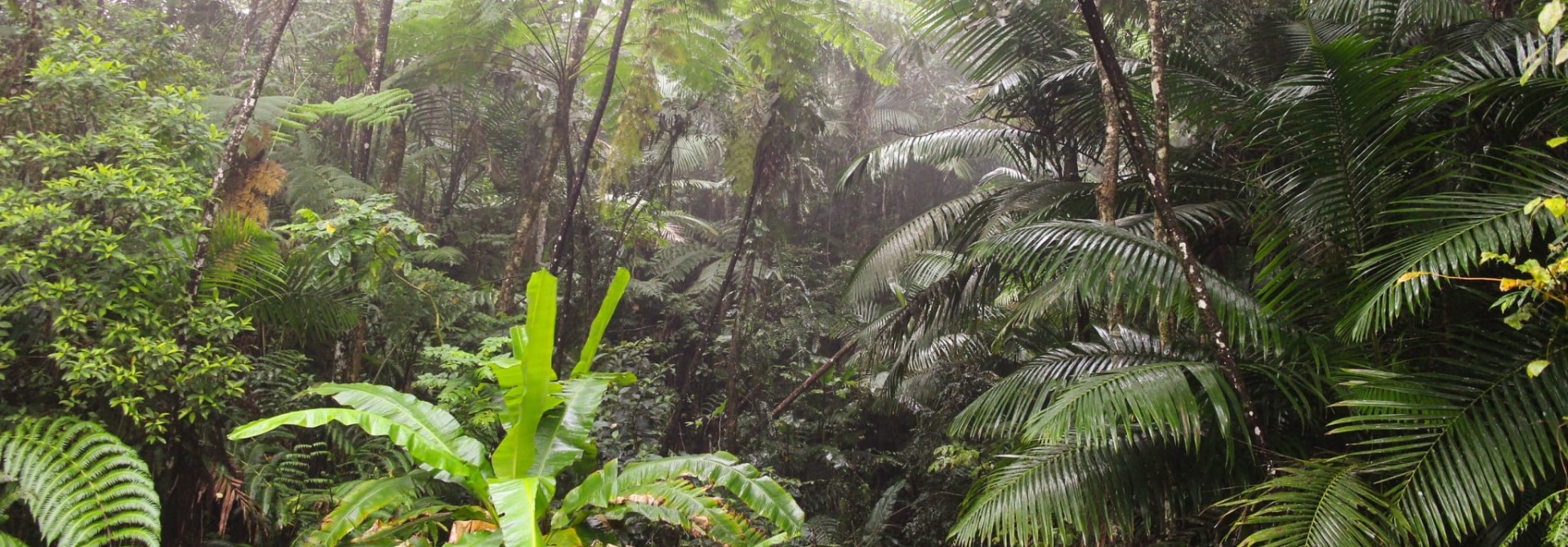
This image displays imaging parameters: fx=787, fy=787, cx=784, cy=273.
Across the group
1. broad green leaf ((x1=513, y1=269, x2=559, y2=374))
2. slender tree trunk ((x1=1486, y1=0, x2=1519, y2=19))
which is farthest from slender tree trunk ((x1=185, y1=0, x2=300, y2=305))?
slender tree trunk ((x1=1486, y1=0, x2=1519, y2=19))

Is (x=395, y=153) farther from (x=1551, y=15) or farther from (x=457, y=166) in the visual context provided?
(x=1551, y=15)

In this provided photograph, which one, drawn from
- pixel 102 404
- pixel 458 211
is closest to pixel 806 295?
pixel 458 211

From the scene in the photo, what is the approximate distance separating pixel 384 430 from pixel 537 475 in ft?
2.03

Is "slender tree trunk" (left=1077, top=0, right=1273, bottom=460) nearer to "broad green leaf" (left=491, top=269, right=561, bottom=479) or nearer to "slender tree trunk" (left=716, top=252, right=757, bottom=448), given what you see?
"broad green leaf" (left=491, top=269, right=561, bottom=479)

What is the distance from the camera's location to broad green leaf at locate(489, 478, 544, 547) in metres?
2.62

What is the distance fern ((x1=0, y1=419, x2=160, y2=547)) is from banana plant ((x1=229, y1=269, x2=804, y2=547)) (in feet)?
2.24

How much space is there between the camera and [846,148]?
1115cm

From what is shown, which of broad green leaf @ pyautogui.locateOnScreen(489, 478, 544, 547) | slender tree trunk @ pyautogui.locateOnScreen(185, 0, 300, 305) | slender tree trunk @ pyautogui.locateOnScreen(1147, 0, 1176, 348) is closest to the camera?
broad green leaf @ pyautogui.locateOnScreen(489, 478, 544, 547)

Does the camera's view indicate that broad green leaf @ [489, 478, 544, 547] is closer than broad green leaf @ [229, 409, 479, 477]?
Yes

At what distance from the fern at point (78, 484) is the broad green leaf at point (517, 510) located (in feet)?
4.48

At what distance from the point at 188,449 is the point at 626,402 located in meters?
2.98

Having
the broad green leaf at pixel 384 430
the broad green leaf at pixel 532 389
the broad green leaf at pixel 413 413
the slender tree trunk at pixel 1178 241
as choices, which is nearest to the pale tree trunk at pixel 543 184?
the broad green leaf at pixel 413 413

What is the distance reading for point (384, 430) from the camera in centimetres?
301

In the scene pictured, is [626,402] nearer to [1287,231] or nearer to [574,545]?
[574,545]
